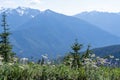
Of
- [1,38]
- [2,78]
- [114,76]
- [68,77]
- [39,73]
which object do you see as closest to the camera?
[2,78]

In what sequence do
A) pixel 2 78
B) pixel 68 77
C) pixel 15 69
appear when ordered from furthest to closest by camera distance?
pixel 68 77, pixel 15 69, pixel 2 78

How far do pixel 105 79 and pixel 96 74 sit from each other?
1.10ft

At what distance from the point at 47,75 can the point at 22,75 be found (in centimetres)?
72

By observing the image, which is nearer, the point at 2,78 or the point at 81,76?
the point at 2,78

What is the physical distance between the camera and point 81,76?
814cm

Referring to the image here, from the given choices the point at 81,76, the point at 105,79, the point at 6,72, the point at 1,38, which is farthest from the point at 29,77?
the point at 1,38

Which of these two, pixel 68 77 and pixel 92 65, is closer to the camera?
pixel 68 77

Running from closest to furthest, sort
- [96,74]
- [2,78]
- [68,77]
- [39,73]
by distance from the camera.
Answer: [2,78], [39,73], [68,77], [96,74]

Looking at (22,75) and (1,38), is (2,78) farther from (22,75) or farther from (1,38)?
(1,38)

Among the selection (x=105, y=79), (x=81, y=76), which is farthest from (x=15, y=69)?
(x=105, y=79)

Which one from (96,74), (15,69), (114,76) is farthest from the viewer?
(114,76)

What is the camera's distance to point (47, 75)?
7.28 meters

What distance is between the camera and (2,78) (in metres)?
6.23

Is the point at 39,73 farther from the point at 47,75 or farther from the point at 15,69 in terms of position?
the point at 15,69
